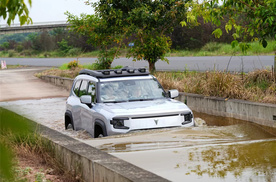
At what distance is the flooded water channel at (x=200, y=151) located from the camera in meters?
6.18

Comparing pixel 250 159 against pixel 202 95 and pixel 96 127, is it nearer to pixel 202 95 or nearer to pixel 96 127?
pixel 96 127

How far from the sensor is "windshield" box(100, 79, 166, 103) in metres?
9.37

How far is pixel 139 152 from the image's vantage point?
7.38m

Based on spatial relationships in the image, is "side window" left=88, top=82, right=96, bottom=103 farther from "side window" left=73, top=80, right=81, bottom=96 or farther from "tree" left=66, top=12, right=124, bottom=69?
"tree" left=66, top=12, right=124, bottom=69

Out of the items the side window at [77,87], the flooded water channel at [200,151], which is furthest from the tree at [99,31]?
the flooded water channel at [200,151]

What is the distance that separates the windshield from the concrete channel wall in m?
2.24

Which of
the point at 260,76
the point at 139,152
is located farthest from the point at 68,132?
the point at 260,76

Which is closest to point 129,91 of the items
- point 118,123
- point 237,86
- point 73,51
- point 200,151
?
point 118,123

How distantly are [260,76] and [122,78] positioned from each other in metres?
5.32

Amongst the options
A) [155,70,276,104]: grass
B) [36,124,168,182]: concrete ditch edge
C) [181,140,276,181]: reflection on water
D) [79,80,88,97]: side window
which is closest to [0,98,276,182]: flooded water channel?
[181,140,276,181]: reflection on water

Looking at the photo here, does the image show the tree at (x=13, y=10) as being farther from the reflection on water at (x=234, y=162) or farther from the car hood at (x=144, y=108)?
the car hood at (x=144, y=108)

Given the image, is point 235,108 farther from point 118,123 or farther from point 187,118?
point 118,123

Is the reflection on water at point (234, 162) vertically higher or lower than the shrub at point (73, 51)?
lower

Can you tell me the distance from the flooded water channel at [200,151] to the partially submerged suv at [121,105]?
0.21m
